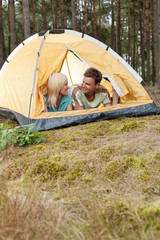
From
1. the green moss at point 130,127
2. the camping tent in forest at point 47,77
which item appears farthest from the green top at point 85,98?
the green moss at point 130,127

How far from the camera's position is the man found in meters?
3.84

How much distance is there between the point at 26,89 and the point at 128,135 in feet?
5.99

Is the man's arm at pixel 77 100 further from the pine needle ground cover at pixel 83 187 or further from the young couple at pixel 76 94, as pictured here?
the pine needle ground cover at pixel 83 187

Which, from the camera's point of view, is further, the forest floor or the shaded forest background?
the shaded forest background

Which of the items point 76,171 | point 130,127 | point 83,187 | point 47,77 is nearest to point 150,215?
point 83,187

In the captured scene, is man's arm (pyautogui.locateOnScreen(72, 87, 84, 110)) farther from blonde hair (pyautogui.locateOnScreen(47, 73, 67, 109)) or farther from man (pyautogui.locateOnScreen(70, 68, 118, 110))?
blonde hair (pyautogui.locateOnScreen(47, 73, 67, 109))

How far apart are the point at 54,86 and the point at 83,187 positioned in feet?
7.75

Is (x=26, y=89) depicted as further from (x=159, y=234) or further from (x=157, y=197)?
(x=159, y=234)

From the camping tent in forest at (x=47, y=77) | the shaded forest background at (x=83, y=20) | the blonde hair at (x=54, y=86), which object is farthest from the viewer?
the shaded forest background at (x=83, y=20)

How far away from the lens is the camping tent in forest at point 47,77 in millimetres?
3486

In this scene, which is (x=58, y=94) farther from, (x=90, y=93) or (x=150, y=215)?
(x=150, y=215)

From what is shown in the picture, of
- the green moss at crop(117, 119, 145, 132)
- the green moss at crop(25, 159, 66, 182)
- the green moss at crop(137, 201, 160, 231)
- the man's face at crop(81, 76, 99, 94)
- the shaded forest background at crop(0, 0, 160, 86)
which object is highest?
the shaded forest background at crop(0, 0, 160, 86)

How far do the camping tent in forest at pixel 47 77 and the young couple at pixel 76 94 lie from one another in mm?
260

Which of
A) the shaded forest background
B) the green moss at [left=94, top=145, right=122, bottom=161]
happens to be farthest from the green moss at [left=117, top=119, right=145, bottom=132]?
the shaded forest background
